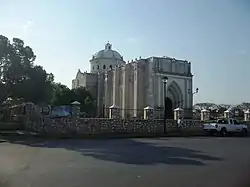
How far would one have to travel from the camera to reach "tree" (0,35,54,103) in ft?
95.3

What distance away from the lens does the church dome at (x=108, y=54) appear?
78812 millimetres

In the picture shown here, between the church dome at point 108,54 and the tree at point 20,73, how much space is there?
146 feet

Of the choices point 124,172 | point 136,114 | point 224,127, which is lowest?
point 124,172

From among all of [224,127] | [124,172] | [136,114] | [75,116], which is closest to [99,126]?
[75,116]

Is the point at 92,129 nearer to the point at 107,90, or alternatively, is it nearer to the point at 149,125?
the point at 149,125

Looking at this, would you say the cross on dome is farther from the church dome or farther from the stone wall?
the stone wall

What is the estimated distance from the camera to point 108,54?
7888 centimetres

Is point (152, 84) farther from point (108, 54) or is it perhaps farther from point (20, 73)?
point (20, 73)

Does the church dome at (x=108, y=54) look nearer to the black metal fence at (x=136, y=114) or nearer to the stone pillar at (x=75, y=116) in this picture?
the black metal fence at (x=136, y=114)

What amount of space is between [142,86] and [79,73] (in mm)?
24277

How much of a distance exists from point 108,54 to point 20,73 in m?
49.6

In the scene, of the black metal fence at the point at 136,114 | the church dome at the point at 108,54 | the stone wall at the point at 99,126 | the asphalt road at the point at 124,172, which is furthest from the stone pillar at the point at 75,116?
the church dome at the point at 108,54

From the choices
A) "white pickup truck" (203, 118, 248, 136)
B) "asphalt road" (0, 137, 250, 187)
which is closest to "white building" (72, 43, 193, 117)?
"white pickup truck" (203, 118, 248, 136)

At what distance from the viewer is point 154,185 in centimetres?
698
